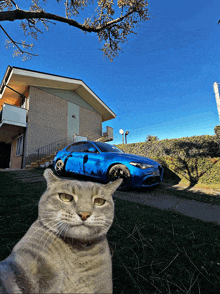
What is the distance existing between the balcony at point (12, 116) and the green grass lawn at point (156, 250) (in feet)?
33.9

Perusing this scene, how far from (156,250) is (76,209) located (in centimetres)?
134

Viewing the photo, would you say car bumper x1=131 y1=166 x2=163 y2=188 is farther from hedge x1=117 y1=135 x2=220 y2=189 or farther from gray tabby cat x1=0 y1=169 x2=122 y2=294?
hedge x1=117 y1=135 x2=220 y2=189

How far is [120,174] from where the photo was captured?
4211 mm

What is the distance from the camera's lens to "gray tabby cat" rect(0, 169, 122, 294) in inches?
21.5

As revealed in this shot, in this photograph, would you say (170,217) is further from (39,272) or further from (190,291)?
(39,272)

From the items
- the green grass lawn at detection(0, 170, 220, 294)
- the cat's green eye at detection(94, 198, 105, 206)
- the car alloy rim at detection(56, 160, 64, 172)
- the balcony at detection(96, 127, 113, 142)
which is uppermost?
the balcony at detection(96, 127, 113, 142)

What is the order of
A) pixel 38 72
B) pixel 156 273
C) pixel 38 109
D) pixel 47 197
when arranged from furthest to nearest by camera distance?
pixel 38 109
pixel 38 72
pixel 156 273
pixel 47 197

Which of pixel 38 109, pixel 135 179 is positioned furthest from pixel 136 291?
pixel 38 109

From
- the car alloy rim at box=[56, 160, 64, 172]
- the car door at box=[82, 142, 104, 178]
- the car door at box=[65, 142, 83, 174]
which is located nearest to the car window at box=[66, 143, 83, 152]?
the car door at box=[65, 142, 83, 174]

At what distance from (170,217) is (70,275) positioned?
2.43 meters

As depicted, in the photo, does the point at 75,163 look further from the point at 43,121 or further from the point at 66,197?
the point at 43,121

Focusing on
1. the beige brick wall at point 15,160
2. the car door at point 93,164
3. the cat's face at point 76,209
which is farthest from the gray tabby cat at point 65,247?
the beige brick wall at point 15,160

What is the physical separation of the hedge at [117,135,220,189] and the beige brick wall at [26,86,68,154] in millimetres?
9460

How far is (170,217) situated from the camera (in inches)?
101
